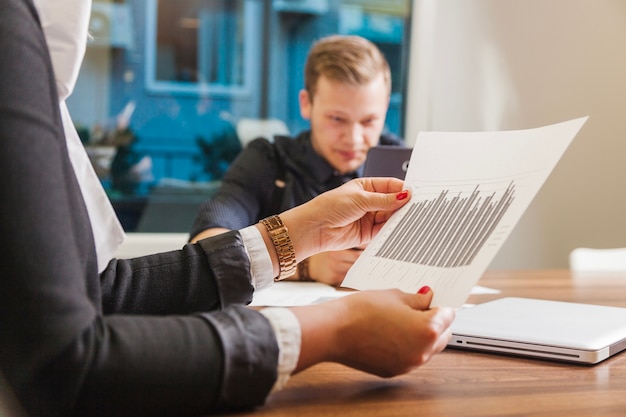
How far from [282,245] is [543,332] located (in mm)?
367

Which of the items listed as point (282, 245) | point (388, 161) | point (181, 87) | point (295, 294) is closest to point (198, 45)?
point (181, 87)

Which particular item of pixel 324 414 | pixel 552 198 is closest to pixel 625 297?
pixel 324 414

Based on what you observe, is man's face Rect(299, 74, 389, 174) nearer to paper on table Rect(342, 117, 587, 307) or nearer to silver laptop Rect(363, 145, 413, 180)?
silver laptop Rect(363, 145, 413, 180)

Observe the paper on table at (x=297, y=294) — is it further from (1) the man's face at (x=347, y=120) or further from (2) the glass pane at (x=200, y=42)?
(2) the glass pane at (x=200, y=42)

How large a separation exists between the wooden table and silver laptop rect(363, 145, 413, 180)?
1.99 ft

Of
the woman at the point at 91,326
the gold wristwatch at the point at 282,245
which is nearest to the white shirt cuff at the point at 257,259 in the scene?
the gold wristwatch at the point at 282,245

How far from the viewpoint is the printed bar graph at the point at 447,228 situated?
806mm

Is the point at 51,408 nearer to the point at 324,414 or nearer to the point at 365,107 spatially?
the point at 324,414

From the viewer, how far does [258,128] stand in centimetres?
311

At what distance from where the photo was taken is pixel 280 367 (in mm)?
687

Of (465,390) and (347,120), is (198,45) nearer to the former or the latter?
(347,120)

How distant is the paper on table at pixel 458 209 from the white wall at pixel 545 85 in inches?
85.7

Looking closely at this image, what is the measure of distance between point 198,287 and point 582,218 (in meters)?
2.49

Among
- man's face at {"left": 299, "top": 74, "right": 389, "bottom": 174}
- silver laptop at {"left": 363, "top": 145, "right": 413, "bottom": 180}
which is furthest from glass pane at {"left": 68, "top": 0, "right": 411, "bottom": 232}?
silver laptop at {"left": 363, "top": 145, "right": 413, "bottom": 180}
